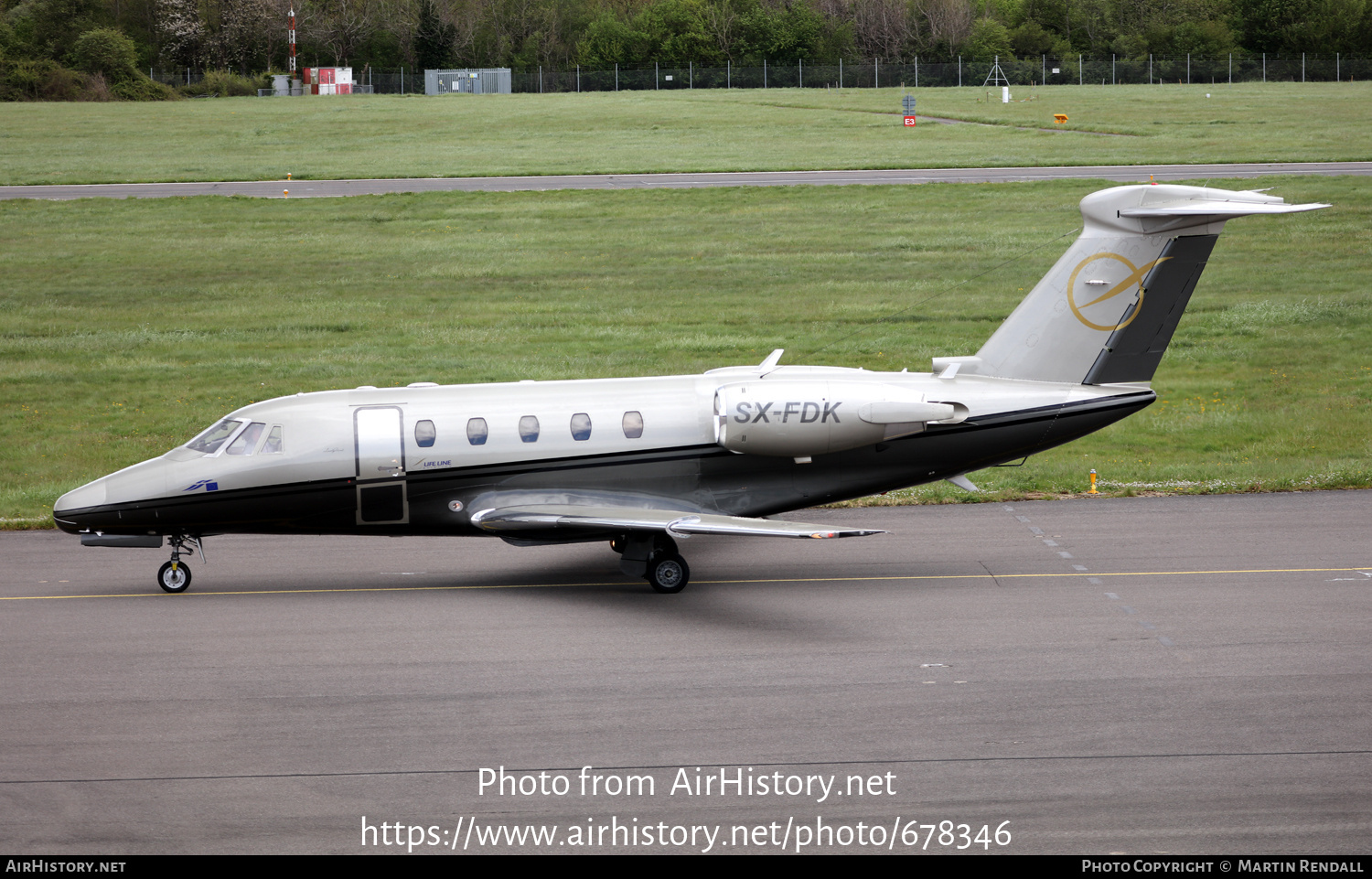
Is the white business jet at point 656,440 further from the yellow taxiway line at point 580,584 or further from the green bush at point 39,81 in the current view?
the green bush at point 39,81

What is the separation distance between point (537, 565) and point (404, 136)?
59.1 m

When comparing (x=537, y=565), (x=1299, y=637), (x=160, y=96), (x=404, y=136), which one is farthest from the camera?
(x=160, y=96)

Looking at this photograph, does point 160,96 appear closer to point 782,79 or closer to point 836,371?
point 782,79

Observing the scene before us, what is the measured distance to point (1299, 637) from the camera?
14859mm

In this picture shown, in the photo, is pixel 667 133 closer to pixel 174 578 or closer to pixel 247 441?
pixel 247 441

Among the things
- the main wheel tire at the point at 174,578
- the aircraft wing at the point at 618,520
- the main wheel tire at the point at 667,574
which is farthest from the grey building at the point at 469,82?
the main wheel tire at the point at 667,574

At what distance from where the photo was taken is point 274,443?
17.5 meters

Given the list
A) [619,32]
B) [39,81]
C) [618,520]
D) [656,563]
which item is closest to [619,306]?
[656,563]

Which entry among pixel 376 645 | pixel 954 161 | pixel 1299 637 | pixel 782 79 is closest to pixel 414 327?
pixel 376 645

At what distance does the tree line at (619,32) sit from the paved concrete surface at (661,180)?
5291 cm

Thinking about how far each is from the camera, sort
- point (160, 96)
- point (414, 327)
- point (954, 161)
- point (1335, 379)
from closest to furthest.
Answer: point (1335, 379) → point (414, 327) → point (954, 161) → point (160, 96)

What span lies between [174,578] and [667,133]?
5785 cm

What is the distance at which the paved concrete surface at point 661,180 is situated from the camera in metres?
51.3

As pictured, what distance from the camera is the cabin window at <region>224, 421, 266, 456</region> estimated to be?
17.5 metres
